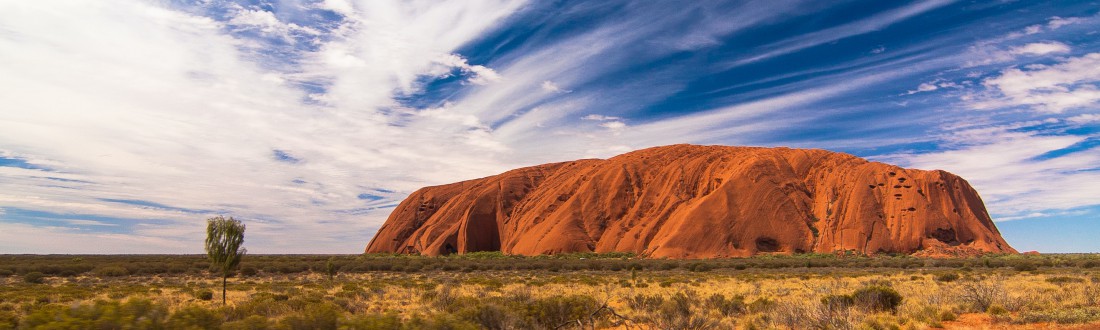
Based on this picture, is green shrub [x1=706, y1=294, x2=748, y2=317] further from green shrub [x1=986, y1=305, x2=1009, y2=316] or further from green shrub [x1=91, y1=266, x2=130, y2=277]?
green shrub [x1=91, y1=266, x2=130, y2=277]

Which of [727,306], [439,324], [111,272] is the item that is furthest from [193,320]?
[111,272]

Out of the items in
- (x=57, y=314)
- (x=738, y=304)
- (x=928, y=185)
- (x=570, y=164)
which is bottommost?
(x=738, y=304)

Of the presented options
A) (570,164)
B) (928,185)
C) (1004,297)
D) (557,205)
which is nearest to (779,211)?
(928,185)

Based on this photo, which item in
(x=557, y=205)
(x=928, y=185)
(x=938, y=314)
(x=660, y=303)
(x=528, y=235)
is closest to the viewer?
(x=938, y=314)

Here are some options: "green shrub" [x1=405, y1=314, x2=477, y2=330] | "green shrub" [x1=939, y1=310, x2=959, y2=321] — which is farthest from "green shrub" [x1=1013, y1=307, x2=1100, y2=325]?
"green shrub" [x1=405, y1=314, x2=477, y2=330]

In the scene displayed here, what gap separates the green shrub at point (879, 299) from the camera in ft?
48.1

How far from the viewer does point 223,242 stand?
2044 centimetres

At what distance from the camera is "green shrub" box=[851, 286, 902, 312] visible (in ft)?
48.1

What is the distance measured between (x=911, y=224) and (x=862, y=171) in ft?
39.6

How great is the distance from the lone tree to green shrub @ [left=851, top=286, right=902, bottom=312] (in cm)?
2138

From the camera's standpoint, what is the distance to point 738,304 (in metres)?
16.0

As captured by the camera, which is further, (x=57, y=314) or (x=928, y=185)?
(x=928, y=185)

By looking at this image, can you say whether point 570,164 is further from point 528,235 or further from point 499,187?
point 528,235

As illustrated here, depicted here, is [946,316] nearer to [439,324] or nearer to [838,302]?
[838,302]
